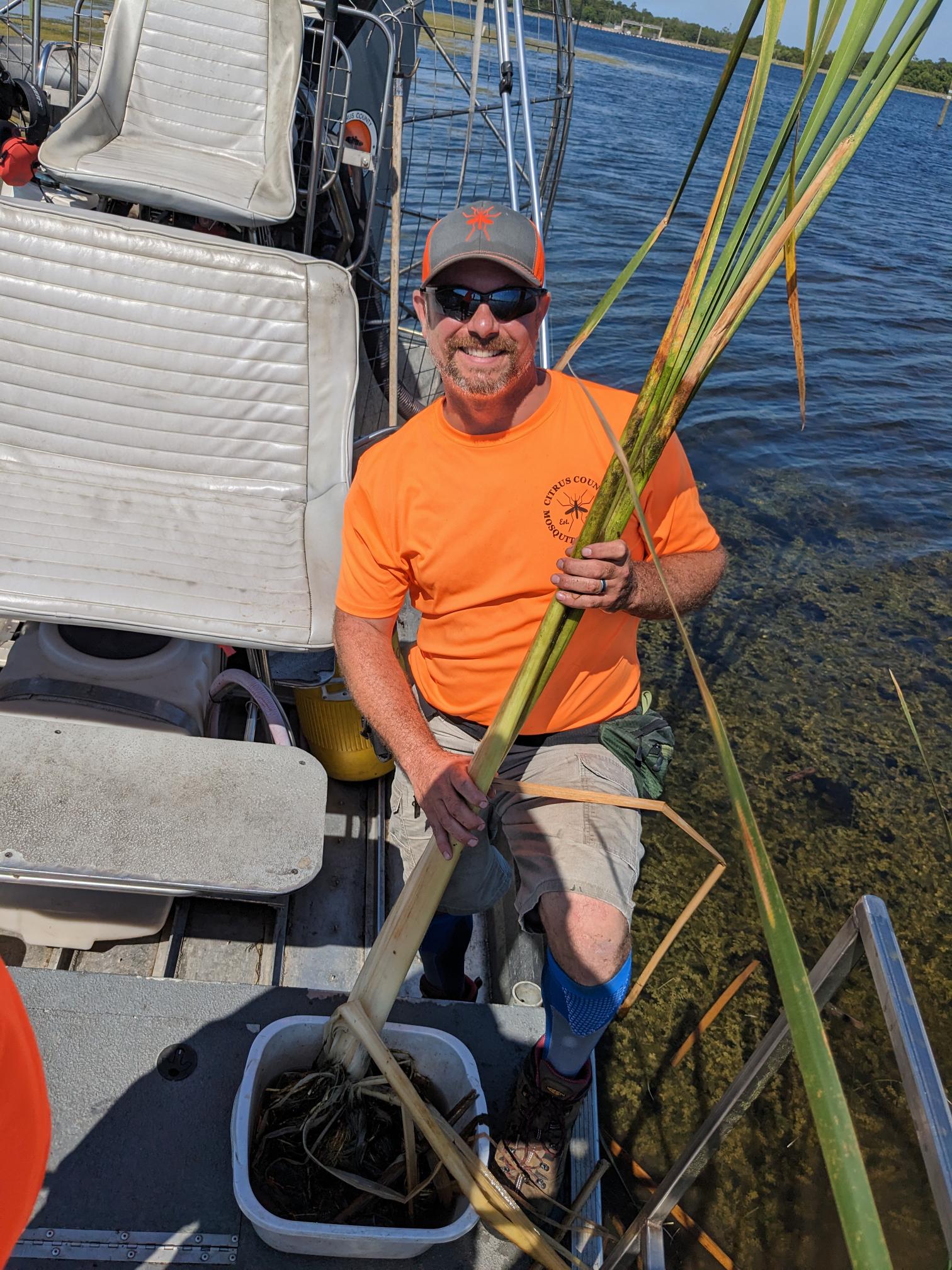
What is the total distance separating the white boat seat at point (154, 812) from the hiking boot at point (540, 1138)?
23.5 inches

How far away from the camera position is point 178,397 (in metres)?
2.69

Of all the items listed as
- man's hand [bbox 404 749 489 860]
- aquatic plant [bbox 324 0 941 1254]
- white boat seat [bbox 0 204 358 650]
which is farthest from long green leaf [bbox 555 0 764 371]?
white boat seat [bbox 0 204 358 650]

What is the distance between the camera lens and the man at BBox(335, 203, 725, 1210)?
1.73m

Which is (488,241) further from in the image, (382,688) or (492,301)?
(382,688)

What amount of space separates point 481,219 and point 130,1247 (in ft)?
6.25

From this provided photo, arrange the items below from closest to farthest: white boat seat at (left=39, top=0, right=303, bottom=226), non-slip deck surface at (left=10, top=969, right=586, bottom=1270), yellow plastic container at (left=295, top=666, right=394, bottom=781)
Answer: non-slip deck surface at (left=10, top=969, right=586, bottom=1270) < yellow plastic container at (left=295, top=666, right=394, bottom=781) < white boat seat at (left=39, top=0, right=303, bottom=226)

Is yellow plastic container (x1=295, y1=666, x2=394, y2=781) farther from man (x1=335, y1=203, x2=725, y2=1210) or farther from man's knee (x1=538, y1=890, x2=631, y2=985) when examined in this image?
man's knee (x1=538, y1=890, x2=631, y2=985)

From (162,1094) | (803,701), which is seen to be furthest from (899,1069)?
(803,701)

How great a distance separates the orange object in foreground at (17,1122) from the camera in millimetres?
→ 801

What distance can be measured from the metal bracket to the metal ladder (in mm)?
630

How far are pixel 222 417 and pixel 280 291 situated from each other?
40 centimetres

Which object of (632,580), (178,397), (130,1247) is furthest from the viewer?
(178,397)

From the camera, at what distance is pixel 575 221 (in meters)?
11.5

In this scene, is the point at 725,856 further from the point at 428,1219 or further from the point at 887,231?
the point at 887,231
